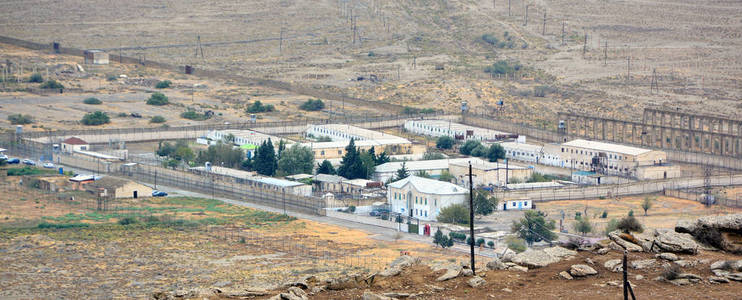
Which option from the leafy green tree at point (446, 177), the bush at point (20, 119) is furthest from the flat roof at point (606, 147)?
the bush at point (20, 119)

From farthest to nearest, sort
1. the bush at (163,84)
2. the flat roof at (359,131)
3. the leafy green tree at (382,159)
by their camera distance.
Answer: the bush at (163,84), the flat roof at (359,131), the leafy green tree at (382,159)

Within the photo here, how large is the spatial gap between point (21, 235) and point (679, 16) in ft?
263

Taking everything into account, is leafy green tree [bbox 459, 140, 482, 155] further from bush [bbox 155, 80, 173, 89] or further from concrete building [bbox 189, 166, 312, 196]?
bush [bbox 155, 80, 173, 89]

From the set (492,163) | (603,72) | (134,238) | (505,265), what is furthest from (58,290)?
(603,72)

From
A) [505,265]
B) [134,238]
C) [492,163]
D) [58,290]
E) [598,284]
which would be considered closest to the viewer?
[598,284]

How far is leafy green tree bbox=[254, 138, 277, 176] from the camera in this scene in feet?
164

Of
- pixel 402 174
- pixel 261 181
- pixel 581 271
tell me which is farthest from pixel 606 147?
pixel 581 271

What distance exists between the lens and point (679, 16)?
105250 mm

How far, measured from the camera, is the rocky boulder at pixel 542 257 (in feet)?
60.4

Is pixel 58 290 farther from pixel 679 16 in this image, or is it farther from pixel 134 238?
pixel 679 16

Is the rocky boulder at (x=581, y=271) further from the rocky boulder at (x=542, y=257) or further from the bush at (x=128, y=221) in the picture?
the bush at (x=128, y=221)

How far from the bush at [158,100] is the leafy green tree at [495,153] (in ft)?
82.1

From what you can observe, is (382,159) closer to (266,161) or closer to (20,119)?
(266,161)

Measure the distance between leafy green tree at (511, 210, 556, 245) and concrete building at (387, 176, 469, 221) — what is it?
169 inches
